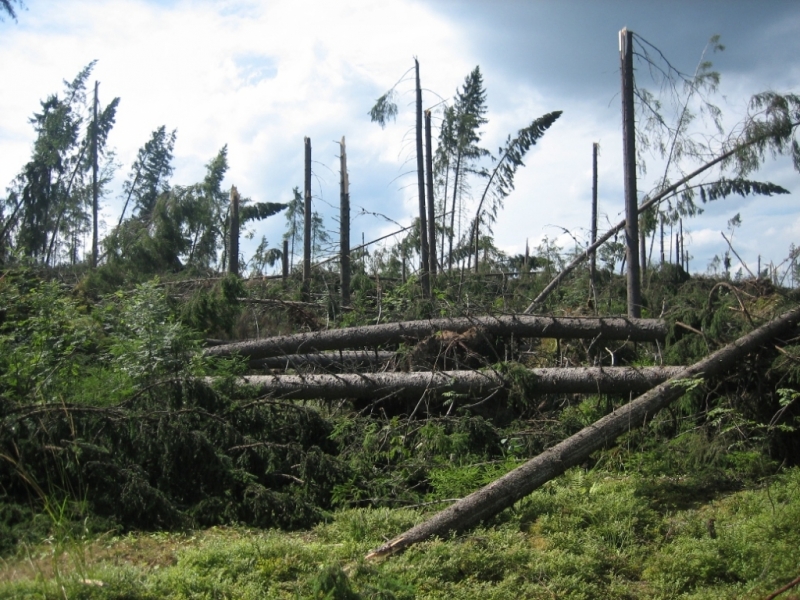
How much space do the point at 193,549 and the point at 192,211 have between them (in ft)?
A: 47.7

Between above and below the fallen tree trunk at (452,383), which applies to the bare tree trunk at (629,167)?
above

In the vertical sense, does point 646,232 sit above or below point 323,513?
above

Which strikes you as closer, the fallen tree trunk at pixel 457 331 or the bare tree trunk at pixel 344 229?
the fallen tree trunk at pixel 457 331

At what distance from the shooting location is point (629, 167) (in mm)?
10328

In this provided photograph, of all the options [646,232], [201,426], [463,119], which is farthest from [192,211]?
[201,426]

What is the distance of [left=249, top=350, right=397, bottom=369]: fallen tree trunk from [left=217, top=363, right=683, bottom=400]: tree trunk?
2.33 ft

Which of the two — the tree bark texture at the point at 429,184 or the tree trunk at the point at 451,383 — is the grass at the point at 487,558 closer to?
the tree trunk at the point at 451,383

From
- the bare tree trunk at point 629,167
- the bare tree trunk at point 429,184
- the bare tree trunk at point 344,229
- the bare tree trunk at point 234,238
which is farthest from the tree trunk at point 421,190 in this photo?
the bare tree trunk at point 629,167

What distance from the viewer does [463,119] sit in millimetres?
20125

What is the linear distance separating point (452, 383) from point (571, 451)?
7.58 feet

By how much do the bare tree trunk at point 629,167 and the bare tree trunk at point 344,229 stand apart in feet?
19.7

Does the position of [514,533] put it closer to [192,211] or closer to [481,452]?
[481,452]

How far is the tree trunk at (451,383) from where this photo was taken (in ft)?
26.3

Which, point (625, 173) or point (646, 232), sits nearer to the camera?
point (625, 173)
